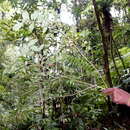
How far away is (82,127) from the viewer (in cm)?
260

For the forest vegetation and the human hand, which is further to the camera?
the forest vegetation

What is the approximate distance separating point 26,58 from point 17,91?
502mm

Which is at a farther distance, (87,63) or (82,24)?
(82,24)

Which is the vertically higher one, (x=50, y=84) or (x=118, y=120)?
(x=50, y=84)

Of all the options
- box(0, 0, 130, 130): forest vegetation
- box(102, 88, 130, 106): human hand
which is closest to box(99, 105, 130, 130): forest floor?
box(0, 0, 130, 130): forest vegetation

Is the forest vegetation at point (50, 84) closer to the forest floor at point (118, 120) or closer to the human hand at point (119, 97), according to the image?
the forest floor at point (118, 120)

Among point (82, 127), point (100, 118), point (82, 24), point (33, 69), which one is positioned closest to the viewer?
point (82, 127)

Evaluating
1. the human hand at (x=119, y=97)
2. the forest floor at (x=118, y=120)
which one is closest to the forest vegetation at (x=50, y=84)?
the forest floor at (x=118, y=120)

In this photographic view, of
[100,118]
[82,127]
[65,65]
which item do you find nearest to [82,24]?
[65,65]

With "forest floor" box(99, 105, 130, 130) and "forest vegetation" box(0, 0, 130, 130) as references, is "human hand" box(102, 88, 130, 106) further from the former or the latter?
"forest floor" box(99, 105, 130, 130)

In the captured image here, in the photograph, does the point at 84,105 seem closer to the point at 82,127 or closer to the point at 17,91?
the point at 82,127

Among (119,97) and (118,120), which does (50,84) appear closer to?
(118,120)

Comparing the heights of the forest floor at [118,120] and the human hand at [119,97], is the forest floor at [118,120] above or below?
below

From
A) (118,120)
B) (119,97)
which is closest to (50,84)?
(118,120)
